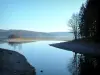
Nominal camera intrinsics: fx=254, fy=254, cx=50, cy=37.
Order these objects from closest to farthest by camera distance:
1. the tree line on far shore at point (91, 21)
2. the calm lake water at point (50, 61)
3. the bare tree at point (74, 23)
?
1. the calm lake water at point (50, 61)
2. the tree line on far shore at point (91, 21)
3. the bare tree at point (74, 23)

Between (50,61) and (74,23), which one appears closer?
(50,61)

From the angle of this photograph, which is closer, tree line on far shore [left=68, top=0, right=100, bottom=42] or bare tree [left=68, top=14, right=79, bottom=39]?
tree line on far shore [left=68, top=0, right=100, bottom=42]

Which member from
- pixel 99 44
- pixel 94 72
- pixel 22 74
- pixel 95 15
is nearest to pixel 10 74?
pixel 22 74

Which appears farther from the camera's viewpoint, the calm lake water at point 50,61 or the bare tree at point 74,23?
the bare tree at point 74,23

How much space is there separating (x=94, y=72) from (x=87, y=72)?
73 cm

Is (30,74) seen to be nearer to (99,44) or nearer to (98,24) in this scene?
(99,44)

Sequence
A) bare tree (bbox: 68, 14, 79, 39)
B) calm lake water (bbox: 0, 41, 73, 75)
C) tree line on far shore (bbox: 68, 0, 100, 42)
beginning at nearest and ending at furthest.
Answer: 1. calm lake water (bbox: 0, 41, 73, 75)
2. tree line on far shore (bbox: 68, 0, 100, 42)
3. bare tree (bbox: 68, 14, 79, 39)

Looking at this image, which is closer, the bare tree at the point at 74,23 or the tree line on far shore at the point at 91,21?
the tree line on far shore at the point at 91,21

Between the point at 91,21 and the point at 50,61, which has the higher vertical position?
the point at 91,21

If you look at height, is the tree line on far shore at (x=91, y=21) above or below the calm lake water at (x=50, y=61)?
above

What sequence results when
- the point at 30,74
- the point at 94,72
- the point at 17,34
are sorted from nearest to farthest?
the point at 30,74, the point at 94,72, the point at 17,34

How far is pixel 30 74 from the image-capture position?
2328 centimetres

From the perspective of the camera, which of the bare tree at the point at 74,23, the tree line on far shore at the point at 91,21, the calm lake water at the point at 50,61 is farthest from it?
the bare tree at the point at 74,23

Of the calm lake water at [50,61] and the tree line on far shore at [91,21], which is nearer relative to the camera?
the calm lake water at [50,61]
